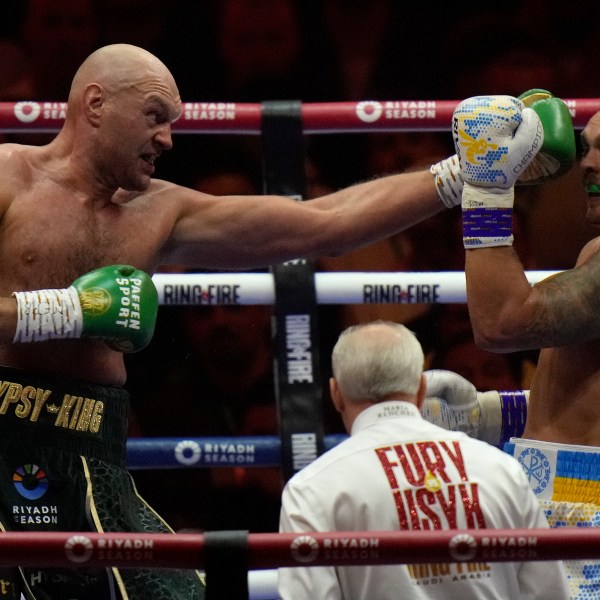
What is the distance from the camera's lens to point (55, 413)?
234 centimetres

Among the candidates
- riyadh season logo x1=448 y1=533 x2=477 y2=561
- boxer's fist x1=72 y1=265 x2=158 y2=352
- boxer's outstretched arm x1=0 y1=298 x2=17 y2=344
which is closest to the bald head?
boxer's fist x1=72 y1=265 x2=158 y2=352

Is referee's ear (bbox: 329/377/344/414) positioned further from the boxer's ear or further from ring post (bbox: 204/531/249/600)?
the boxer's ear

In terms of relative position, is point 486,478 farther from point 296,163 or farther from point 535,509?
point 296,163

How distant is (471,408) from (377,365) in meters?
0.72

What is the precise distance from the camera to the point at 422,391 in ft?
6.82

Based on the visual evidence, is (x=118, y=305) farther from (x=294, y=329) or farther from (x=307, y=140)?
(x=307, y=140)

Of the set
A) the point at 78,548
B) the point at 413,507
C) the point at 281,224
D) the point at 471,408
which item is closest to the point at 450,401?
the point at 471,408

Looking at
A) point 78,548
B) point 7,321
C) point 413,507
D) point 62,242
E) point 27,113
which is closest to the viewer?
point 78,548

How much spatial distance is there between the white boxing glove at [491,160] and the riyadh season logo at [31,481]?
0.91 meters

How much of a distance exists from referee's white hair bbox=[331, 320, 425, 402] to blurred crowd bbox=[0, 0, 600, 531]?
2.35 meters

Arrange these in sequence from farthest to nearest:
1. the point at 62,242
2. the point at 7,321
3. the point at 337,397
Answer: the point at 62,242
the point at 7,321
the point at 337,397

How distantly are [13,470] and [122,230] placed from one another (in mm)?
537

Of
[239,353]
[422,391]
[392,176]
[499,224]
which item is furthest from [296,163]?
[239,353]

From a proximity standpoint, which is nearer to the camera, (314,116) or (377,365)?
(377,365)
